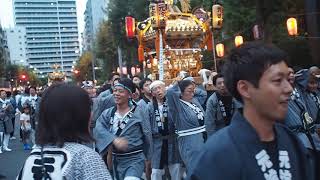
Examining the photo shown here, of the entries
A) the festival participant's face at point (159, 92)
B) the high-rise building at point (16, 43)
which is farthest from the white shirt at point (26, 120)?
the high-rise building at point (16, 43)

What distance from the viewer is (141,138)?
5652mm

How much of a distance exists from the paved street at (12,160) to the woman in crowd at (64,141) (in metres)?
7.29

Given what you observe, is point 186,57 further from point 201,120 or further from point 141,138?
point 141,138

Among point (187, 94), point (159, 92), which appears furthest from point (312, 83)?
point (159, 92)

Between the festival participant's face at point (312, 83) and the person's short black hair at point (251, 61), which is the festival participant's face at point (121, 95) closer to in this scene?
the festival participant's face at point (312, 83)

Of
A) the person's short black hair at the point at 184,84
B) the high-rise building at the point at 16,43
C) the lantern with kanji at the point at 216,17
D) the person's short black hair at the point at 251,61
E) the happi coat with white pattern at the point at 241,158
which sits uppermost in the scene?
the high-rise building at the point at 16,43

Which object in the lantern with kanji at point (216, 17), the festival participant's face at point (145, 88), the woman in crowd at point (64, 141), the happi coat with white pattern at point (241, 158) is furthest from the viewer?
the lantern with kanji at point (216, 17)

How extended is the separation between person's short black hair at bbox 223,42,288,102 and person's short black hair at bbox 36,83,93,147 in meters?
0.97

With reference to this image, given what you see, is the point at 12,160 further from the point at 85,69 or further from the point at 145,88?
the point at 85,69

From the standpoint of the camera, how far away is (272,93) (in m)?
2.10

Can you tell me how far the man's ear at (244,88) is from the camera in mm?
2143

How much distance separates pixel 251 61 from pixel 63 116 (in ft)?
3.82

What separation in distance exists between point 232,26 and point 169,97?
19353 mm

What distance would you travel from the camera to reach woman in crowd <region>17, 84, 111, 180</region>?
2664mm
